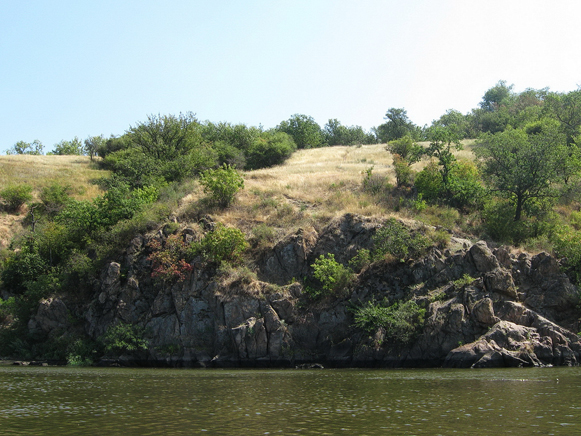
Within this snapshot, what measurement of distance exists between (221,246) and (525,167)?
2599cm

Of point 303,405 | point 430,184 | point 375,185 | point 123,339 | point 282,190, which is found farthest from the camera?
point 282,190

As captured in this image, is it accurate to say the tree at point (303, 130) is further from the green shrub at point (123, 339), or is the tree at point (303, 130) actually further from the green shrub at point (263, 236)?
the green shrub at point (123, 339)

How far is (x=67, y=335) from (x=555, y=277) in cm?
3666

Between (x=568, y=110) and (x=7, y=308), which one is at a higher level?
(x=568, y=110)

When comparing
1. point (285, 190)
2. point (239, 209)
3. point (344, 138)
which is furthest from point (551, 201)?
point (344, 138)

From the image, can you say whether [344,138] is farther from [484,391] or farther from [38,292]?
[484,391]

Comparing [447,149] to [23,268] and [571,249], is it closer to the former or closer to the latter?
[571,249]

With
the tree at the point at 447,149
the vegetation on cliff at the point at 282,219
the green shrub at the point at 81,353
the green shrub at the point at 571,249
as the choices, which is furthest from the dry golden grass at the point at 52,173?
the green shrub at the point at 571,249

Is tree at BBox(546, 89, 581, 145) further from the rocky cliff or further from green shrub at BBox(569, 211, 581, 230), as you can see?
the rocky cliff

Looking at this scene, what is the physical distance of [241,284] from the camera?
3803 centimetres

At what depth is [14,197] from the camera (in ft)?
200

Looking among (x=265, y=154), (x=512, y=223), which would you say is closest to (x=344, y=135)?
(x=265, y=154)

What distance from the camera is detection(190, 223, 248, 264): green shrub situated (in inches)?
1576

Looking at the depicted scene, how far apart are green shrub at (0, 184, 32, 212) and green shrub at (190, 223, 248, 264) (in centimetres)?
3207
